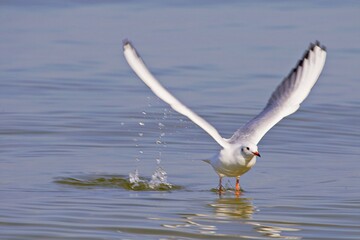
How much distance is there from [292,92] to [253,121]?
1.61 ft

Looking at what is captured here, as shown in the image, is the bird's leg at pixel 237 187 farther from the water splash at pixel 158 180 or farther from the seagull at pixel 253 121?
the water splash at pixel 158 180

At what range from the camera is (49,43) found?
20.1 m

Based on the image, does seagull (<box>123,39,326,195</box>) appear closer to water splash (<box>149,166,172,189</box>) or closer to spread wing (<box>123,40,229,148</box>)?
spread wing (<box>123,40,229,148</box>)

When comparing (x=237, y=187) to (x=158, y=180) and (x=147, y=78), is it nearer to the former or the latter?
(x=158, y=180)

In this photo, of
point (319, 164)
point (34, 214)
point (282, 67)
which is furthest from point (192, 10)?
point (34, 214)

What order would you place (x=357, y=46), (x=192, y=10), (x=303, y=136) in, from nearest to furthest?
(x=303, y=136) → (x=357, y=46) → (x=192, y=10)

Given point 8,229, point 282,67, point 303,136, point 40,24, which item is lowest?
point 8,229

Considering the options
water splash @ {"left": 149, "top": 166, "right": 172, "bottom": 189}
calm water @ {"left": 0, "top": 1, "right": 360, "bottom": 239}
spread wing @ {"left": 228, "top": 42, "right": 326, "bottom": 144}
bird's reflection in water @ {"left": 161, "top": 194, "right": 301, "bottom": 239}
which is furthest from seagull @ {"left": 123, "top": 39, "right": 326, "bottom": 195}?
bird's reflection in water @ {"left": 161, "top": 194, "right": 301, "bottom": 239}

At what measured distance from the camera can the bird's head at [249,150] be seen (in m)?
10.8

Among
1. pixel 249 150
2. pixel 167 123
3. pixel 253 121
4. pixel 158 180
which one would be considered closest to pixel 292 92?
pixel 253 121

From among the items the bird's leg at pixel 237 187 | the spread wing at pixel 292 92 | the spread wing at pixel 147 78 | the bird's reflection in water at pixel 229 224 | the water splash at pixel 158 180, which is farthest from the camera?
the spread wing at pixel 292 92

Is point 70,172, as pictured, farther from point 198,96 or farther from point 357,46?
point 357,46

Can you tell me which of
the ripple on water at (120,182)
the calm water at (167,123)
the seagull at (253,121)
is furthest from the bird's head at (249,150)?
the ripple on water at (120,182)

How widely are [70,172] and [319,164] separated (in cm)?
254
